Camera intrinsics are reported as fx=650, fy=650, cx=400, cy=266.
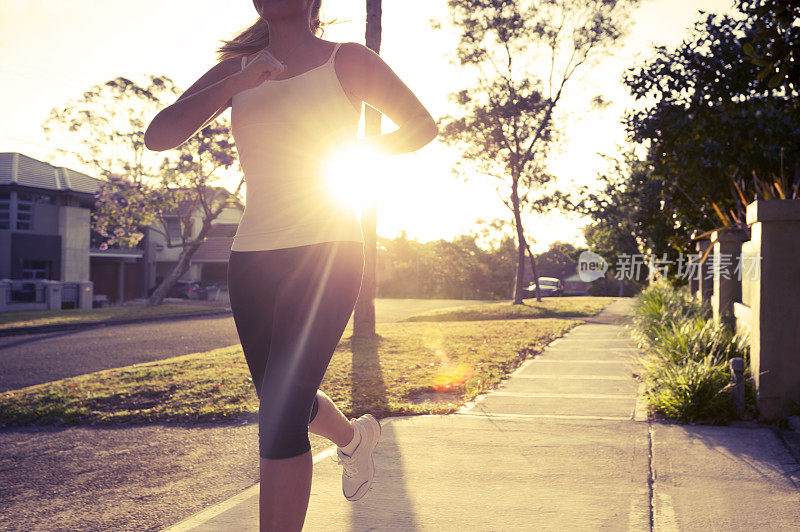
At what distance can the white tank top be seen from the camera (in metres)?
1.98

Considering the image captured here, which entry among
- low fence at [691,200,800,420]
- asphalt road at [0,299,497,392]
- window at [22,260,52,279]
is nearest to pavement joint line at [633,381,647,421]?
low fence at [691,200,800,420]

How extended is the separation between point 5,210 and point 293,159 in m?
35.8

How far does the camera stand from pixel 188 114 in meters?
2.01

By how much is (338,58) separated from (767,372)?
4.27 metres

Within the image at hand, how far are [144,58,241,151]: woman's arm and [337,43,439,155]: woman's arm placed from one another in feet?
1.23

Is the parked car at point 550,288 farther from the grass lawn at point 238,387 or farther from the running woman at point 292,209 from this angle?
the running woman at point 292,209

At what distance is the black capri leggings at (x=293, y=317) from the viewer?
192cm

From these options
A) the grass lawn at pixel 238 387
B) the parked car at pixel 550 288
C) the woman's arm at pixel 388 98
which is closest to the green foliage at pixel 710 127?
the grass lawn at pixel 238 387

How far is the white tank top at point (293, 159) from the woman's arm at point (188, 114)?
0.33 ft

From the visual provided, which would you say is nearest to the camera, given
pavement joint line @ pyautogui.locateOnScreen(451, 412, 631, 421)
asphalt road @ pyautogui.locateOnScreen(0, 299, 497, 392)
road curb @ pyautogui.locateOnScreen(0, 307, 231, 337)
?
pavement joint line @ pyautogui.locateOnScreen(451, 412, 631, 421)

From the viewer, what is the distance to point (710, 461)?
373 centimetres

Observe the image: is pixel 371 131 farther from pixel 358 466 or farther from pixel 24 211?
pixel 24 211

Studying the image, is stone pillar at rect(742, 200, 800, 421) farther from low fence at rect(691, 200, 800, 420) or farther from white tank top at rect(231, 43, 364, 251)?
white tank top at rect(231, 43, 364, 251)

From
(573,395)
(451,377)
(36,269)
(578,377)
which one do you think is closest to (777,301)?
(573,395)
